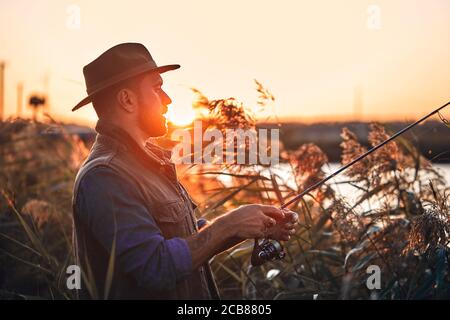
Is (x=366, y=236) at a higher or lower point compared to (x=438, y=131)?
lower

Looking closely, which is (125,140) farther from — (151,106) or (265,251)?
(265,251)

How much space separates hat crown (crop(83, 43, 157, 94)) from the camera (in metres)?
3.05

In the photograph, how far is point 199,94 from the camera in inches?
167

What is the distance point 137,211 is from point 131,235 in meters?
0.11

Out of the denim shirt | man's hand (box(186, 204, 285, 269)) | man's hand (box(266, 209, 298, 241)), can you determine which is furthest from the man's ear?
man's hand (box(266, 209, 298, 241))

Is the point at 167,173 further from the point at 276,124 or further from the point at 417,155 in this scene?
the point at 417,155

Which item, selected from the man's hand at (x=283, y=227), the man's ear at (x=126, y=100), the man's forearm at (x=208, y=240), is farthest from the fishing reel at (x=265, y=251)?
the man's ear at (x=126, y=100)

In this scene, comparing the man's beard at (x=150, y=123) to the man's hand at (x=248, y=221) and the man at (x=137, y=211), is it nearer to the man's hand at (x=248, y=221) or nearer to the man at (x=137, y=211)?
the man at (x=137, y=211)

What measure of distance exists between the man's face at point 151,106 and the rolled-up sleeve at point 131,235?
347 mm

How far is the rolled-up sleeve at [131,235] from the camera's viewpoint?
2.64 m

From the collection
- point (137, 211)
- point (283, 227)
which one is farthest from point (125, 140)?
point (283, 227)

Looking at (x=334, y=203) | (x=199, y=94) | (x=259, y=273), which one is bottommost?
(x=259, y=273)
